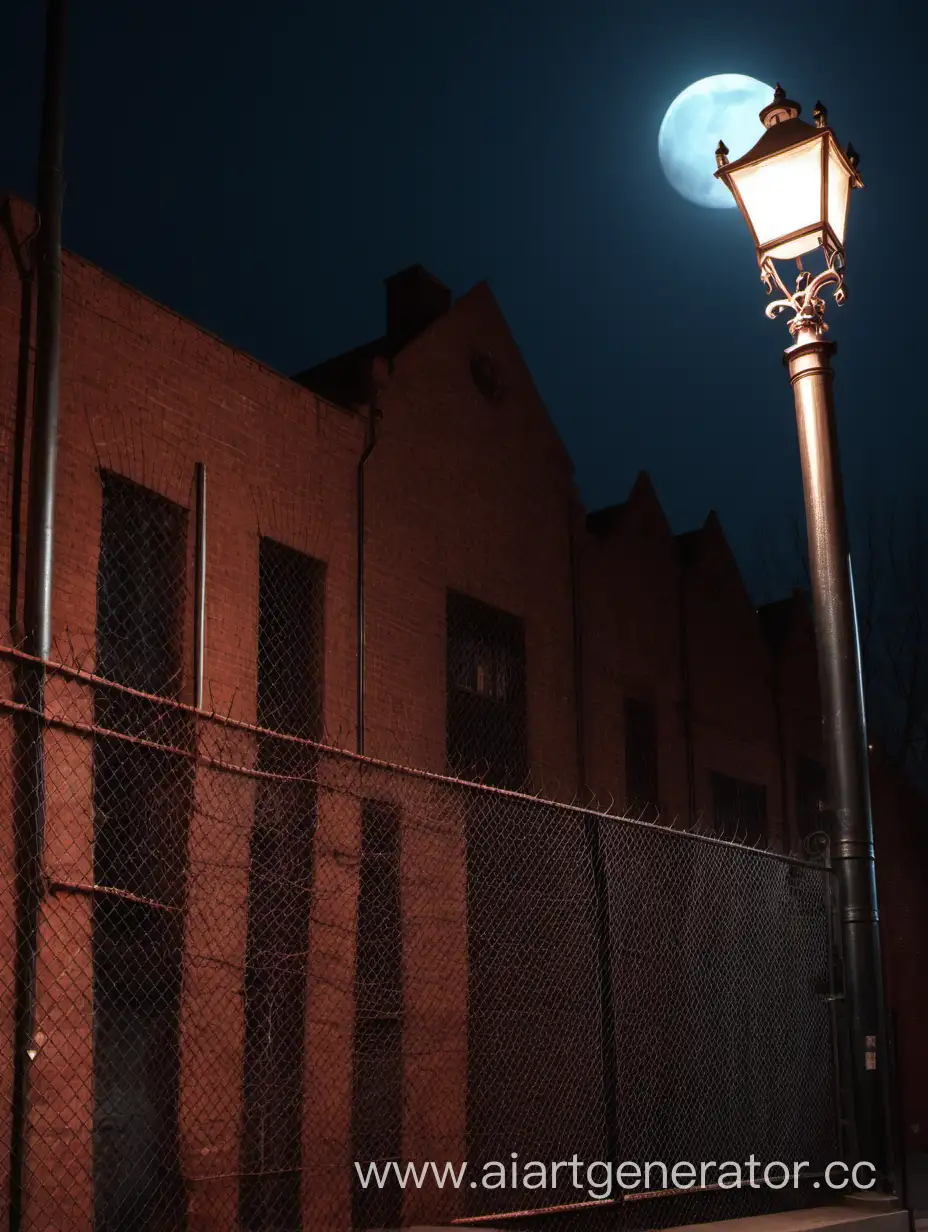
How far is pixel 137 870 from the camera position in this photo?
31.2 ft

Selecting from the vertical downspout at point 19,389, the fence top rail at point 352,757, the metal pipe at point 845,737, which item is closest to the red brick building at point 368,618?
the vertical downspout at point 19,389

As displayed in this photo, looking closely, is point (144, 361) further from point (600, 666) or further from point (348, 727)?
point (600, 666)

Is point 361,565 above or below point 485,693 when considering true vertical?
above

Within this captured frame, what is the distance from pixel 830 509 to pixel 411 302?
9299mm

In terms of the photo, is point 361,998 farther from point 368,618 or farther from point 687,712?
point 687,712

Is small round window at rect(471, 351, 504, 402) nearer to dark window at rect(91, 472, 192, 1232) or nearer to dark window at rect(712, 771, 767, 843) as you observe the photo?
dark window at rect(91, 472, 192, 1232)

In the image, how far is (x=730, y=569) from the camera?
19375 millimetres

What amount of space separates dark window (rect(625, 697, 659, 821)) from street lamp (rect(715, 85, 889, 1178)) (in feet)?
29.9

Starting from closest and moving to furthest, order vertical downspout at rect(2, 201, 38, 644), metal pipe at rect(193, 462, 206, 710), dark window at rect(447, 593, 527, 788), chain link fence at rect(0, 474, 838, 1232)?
chain link fence at rect(0, 474, 838, 1232), vertical downspout at rect(2, 201, 38, 644), metal pipe at rect(193, 462, 206, 710), dark window at rect(447, 593, 527, 788)

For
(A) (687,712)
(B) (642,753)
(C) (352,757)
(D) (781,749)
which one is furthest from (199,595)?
(D) (781,749)

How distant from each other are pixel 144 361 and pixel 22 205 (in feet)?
4.78

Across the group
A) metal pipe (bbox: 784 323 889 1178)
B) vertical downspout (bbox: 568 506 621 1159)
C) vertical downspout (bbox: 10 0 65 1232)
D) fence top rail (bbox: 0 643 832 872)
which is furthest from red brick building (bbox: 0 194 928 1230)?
metal pipe (bbox: 784 323 889 1178)

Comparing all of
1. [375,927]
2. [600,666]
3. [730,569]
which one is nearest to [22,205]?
[375,927]

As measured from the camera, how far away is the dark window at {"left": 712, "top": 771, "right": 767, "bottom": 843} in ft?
59.0
